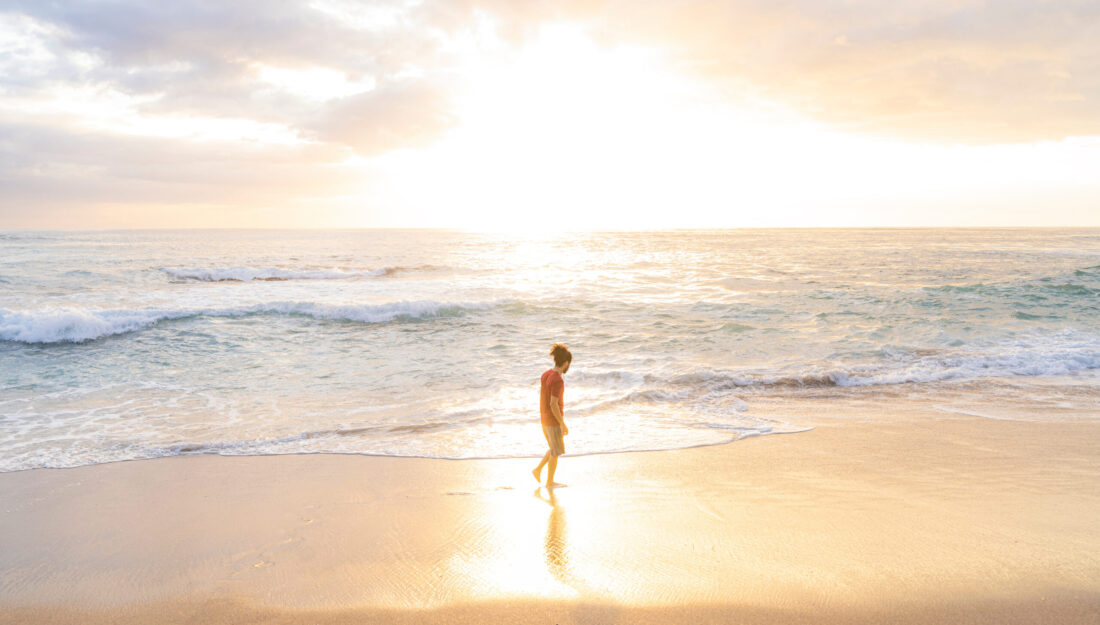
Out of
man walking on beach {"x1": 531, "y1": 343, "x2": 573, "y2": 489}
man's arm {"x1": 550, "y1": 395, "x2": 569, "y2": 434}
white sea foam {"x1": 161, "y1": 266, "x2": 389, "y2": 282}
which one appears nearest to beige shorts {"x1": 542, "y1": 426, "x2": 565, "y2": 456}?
man walking on beach {"x1": 531, "y1": 343, "x2": 573, "y2": 489}

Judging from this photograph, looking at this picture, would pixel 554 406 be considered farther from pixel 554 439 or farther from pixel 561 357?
pixel 561 357

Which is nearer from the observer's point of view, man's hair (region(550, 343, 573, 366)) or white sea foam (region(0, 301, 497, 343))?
man's hair (region(550, 343, 573, 366))

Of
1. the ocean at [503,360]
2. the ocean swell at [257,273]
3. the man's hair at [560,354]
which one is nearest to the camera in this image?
the man's hair at [560,354]

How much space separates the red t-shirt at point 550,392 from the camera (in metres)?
5.77

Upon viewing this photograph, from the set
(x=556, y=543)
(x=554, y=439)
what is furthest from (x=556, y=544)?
(x=554, y=439)

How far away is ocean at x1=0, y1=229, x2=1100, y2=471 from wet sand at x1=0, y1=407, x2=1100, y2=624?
1.05 metres

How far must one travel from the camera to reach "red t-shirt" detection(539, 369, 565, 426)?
5773 millimetres

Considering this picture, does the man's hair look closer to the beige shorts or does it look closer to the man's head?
the man's head

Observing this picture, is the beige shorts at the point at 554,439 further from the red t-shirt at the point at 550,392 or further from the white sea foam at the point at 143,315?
the white sea foam at the point at 143,315

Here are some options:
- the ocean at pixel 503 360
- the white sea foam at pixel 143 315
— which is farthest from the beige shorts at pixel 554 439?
the white sea foam at pixel 143 315

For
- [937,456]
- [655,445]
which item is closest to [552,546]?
[655,445]

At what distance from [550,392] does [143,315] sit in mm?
17172

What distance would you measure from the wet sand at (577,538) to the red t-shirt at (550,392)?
0.71 meters

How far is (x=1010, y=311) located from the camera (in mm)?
17891
